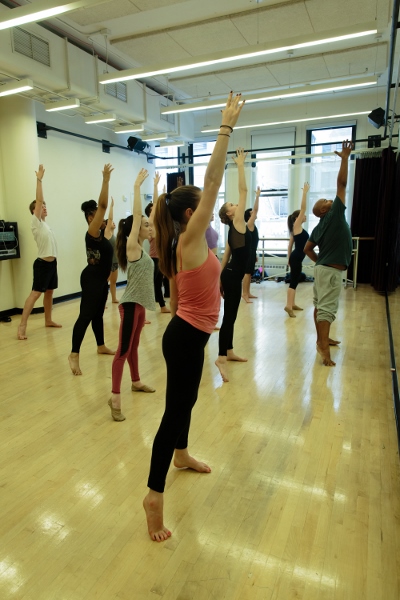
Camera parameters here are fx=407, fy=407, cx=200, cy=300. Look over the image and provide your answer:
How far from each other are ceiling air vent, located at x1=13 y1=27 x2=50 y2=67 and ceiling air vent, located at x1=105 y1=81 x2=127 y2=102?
50.3 inches

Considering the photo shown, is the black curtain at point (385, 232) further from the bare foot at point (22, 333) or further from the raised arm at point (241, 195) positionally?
the bare foot at point (22, 333)

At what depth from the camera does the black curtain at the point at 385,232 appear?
6922 millimetres

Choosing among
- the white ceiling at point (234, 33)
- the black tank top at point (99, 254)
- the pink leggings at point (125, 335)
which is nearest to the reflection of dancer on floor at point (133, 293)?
the pink leggings at point (125, 335)

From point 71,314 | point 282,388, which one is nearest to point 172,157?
point 71,314

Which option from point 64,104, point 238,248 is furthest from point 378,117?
point 64,104

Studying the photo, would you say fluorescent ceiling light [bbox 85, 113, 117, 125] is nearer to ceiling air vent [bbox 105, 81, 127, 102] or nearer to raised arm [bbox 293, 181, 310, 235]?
ceiling air vent [bbox 105, 81, 127, 102]

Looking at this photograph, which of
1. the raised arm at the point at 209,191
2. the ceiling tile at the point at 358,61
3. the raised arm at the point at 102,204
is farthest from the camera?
the ceiling tile at the point at 358,61

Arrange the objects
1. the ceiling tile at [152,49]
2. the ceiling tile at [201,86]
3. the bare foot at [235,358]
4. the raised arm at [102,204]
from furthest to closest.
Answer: the ceiling tile at [201,86], the ceiling tile at [152,49], the bare foot at [235,358], the raised arm at [102,204]

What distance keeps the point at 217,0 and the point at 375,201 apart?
5.13m

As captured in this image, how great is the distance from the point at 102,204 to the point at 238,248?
112 centimetres

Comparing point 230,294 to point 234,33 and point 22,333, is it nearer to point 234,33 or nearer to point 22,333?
point 22,333

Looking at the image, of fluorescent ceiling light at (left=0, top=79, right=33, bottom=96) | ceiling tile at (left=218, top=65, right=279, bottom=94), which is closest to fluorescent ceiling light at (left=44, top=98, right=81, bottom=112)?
fluorescent ceiling light at (left=0, top=79, right=33, bottom=96)

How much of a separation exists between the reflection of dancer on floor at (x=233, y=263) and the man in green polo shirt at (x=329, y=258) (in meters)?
0.70

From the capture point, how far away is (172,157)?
389 inches
